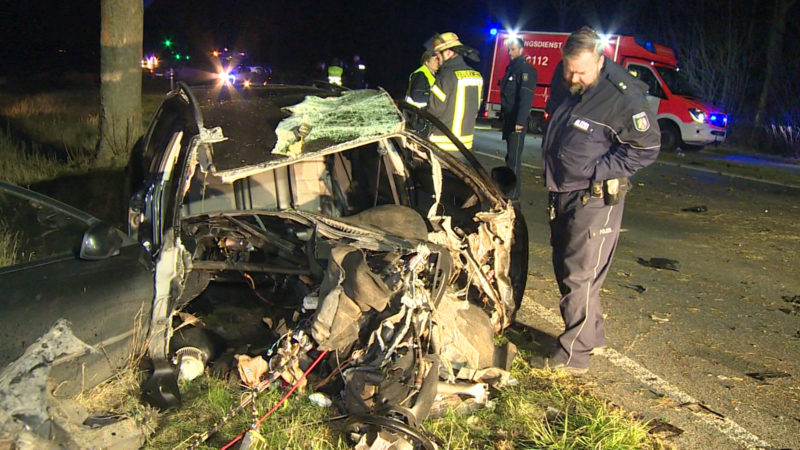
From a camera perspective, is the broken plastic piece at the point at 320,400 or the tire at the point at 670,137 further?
the tire at the point at 670,137

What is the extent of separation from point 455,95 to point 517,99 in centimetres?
213

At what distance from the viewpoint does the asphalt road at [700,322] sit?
3500 millimetres

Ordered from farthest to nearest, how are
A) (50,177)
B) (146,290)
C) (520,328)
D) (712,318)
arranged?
(50,177) → (712,318) → (520,328) → (146,290)

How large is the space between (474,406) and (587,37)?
2059 millimetres

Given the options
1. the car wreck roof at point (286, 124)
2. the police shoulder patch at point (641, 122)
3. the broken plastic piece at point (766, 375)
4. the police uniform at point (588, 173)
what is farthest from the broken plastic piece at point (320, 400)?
the broken plastic piece at point (766, 375)

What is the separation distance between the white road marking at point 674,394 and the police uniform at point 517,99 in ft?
11.8

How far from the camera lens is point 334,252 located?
10.9 feet

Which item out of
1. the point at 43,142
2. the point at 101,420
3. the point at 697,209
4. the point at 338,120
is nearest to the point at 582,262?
the point at 338,120

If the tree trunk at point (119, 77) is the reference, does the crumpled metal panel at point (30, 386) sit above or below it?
below

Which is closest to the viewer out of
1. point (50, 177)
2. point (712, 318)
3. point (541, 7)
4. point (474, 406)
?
point (474, 406)

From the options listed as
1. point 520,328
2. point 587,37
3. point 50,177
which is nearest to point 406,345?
point 520,328

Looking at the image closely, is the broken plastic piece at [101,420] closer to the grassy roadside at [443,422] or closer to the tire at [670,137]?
the grassy roadside at [443,422]

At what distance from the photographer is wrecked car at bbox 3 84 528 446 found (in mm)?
3180

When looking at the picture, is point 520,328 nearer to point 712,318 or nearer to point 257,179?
point 712,318
